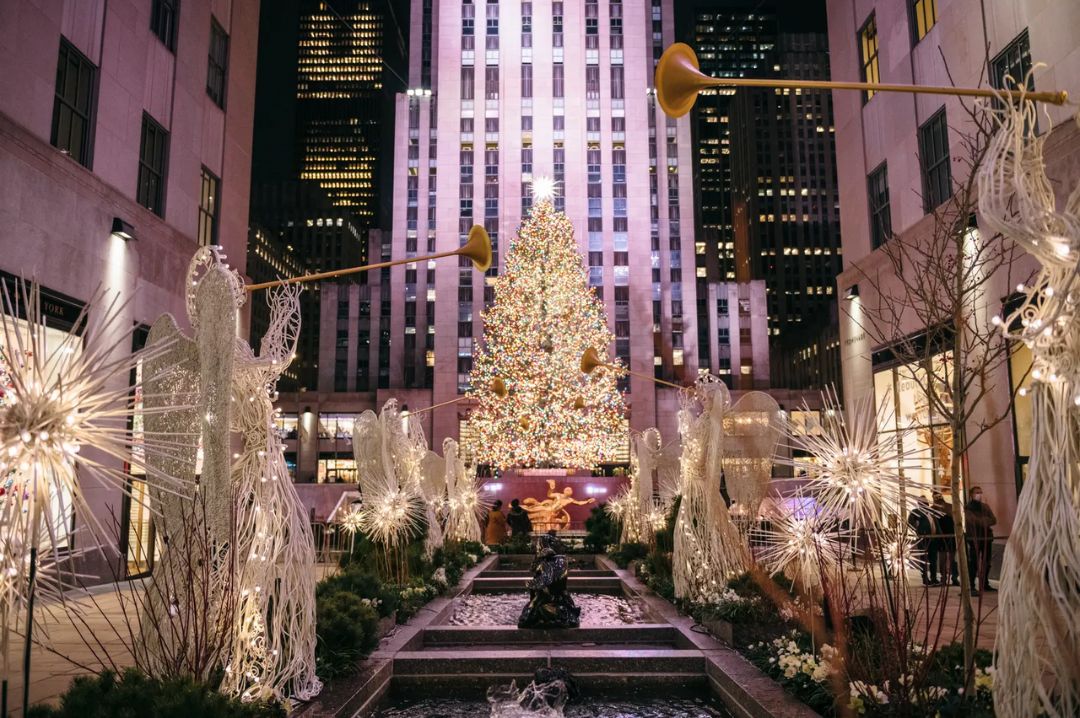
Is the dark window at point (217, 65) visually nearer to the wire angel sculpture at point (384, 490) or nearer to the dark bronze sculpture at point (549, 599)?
the wire angel sculpture at point (384, 490)

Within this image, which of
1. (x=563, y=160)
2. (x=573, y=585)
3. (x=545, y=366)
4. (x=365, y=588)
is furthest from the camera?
(x=563, y=160)

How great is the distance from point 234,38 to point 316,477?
1740 inches

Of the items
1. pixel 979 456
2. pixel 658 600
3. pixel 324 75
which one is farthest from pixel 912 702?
pixel 324 75

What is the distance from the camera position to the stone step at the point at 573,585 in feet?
46.0

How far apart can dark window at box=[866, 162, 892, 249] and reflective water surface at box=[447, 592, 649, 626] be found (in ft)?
37.7

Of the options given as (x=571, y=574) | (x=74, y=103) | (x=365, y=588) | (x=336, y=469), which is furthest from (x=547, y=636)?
(x=336, y=469)

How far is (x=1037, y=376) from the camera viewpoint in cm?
366

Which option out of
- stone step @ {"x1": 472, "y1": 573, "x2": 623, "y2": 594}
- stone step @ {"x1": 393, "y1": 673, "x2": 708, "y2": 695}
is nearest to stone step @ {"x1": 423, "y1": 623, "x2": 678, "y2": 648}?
stone step @ {"x1": 393, "y1": 673, "x2": 708, "y2": 695}

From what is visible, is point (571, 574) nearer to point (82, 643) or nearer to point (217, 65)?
point (82, 643)

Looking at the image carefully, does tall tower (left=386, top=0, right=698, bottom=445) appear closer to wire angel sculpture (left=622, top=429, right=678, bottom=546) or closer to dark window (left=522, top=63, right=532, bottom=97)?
dark window (left=522, top=63, right=532, bottom=97)

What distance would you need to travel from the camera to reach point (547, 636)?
30.0ft

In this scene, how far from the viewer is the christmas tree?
112 ft

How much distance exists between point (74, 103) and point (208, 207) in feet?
19.2

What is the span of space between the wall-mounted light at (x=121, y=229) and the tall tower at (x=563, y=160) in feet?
126
